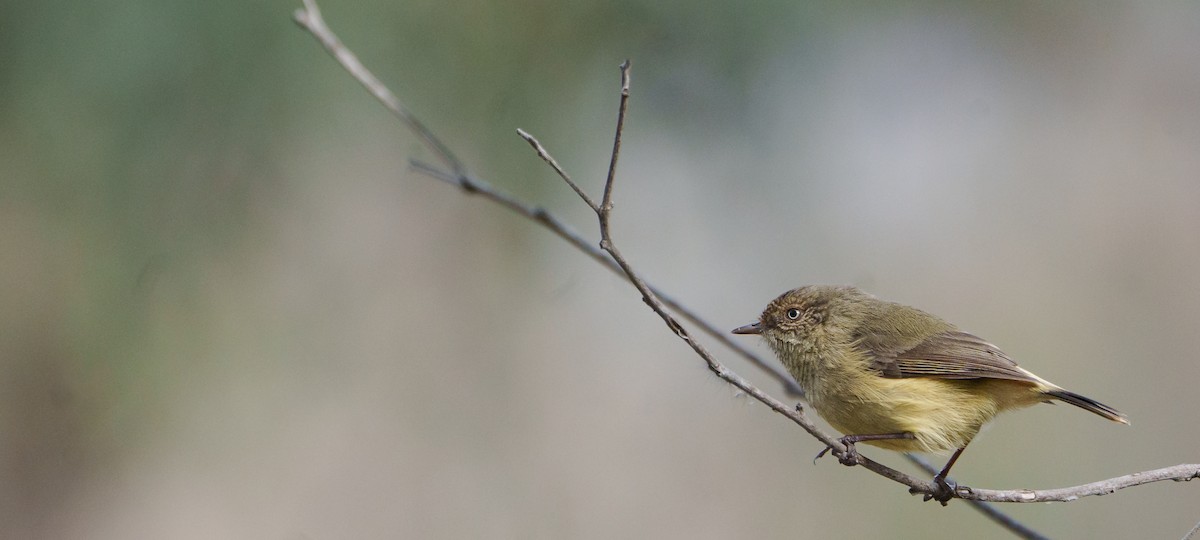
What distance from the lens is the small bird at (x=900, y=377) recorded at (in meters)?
2.56

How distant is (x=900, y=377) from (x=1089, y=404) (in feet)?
1.58

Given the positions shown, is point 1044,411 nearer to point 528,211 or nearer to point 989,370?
point 989,370

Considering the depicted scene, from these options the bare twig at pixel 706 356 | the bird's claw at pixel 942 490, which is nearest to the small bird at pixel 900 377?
the bird's claw at pixel 942 490

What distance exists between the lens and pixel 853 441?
7.91 ft

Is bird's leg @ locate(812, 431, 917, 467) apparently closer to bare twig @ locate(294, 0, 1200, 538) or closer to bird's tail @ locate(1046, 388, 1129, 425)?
bare twig @ locate(294, 0, 1200, 538)

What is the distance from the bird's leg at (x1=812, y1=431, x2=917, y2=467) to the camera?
222 centimetres

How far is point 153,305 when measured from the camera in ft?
13.6

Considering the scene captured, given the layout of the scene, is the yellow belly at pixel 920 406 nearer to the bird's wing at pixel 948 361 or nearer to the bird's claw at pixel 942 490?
the bird's wing at pixel 948 361

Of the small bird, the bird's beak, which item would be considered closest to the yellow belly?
the small bird

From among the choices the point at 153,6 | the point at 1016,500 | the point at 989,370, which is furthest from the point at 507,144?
the point at 1016,500

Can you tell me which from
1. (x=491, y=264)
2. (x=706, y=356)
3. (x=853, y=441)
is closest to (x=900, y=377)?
(x=853, y=441)

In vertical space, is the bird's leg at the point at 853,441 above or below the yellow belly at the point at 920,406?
below

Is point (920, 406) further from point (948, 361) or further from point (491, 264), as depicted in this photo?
point (491, 264)

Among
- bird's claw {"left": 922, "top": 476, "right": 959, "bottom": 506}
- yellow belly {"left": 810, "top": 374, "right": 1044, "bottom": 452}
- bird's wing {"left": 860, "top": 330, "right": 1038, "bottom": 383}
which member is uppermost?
bird's wing {"left": 860, "top": 330, "right": 1038, "bottom": 383}
